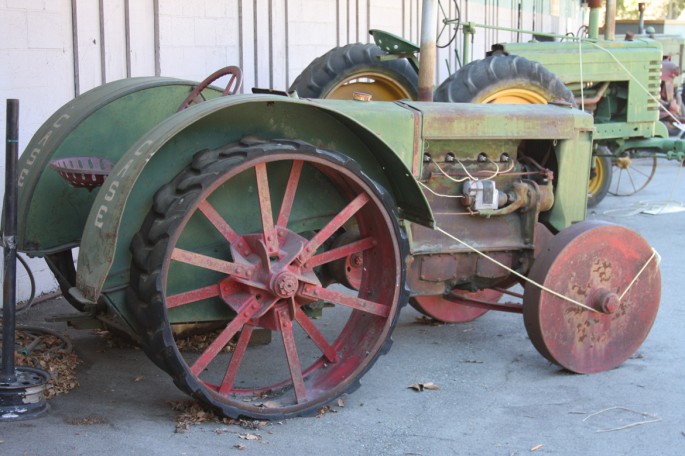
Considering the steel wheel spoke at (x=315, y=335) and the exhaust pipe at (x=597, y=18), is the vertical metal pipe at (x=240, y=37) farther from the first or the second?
the exhaust pipe at (x=597, y=18)

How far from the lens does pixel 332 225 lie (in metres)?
4.43

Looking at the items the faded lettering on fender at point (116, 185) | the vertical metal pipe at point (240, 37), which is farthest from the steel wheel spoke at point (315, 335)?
the vertical metal pipe at point (240, 37)

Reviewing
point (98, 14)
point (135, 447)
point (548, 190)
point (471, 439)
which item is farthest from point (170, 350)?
point (98, 14)

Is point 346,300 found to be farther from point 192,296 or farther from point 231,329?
point 192,296

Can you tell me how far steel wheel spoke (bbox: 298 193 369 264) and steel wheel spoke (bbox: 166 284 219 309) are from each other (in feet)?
1.36

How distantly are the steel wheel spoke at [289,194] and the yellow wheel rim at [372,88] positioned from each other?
4.04 metres

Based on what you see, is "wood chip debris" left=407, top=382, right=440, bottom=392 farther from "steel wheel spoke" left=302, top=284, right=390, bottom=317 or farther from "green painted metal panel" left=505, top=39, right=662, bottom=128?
"green painted metal panel" left=505, top=39, right=662, bottom=128

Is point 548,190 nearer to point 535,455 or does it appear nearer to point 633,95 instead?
point 535,455

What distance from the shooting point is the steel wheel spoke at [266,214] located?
4199mm

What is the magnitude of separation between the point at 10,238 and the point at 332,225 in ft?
4.62

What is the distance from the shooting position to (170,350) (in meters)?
3.90

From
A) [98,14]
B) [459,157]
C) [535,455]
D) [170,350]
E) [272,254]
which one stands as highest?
[98,14]

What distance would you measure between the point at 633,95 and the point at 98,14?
6.45m

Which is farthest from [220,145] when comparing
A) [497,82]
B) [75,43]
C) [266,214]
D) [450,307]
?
[497,82]
